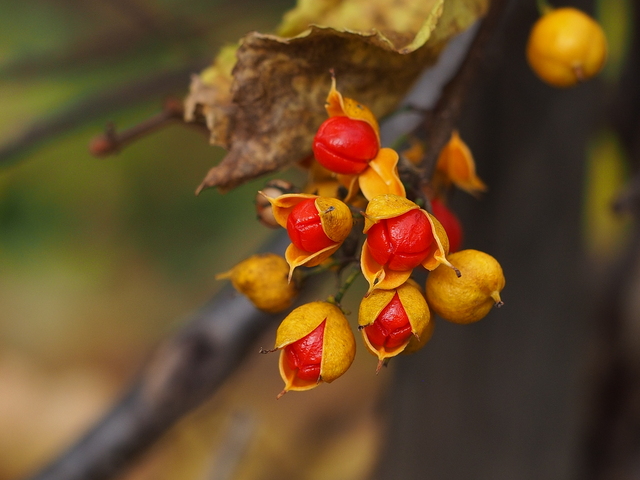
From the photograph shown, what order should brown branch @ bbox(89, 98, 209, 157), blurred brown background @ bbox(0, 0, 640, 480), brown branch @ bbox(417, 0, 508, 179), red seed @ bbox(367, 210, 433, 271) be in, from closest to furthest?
red seed @ bbox(367, 210, 433, 271) < brown branch @ bbox(417, 0, 508, 179) < brown branch @ bbox(89, 98, 209, 157) < blurred brown background @ bbox(0, 0, 640, 480)

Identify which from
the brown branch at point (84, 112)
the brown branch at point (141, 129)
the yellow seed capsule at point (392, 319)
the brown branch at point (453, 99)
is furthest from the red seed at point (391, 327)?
the brown branch at point (84, 112)

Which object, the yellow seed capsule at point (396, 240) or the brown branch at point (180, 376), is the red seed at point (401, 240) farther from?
the brown branch at point (180, 376)

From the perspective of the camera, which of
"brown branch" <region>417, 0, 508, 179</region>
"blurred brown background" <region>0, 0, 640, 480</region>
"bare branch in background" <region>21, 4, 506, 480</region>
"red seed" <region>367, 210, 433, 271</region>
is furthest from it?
"blurred brown background" <region>0, 0, 640, 480</region>

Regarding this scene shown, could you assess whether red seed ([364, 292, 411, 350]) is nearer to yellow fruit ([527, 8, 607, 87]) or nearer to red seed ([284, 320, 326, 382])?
red seed ([284, 320, 326, 382])

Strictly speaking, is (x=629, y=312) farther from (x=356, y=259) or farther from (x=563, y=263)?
(x=356, y=259)

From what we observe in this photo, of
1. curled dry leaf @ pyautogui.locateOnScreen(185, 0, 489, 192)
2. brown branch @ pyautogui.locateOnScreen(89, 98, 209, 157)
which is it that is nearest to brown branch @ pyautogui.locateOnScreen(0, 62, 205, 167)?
brown branch @ pyautogui.locateOnScreen(89, 98, 209, 157)

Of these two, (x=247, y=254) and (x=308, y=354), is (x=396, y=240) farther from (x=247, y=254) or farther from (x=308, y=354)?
(x=247, y=254)
